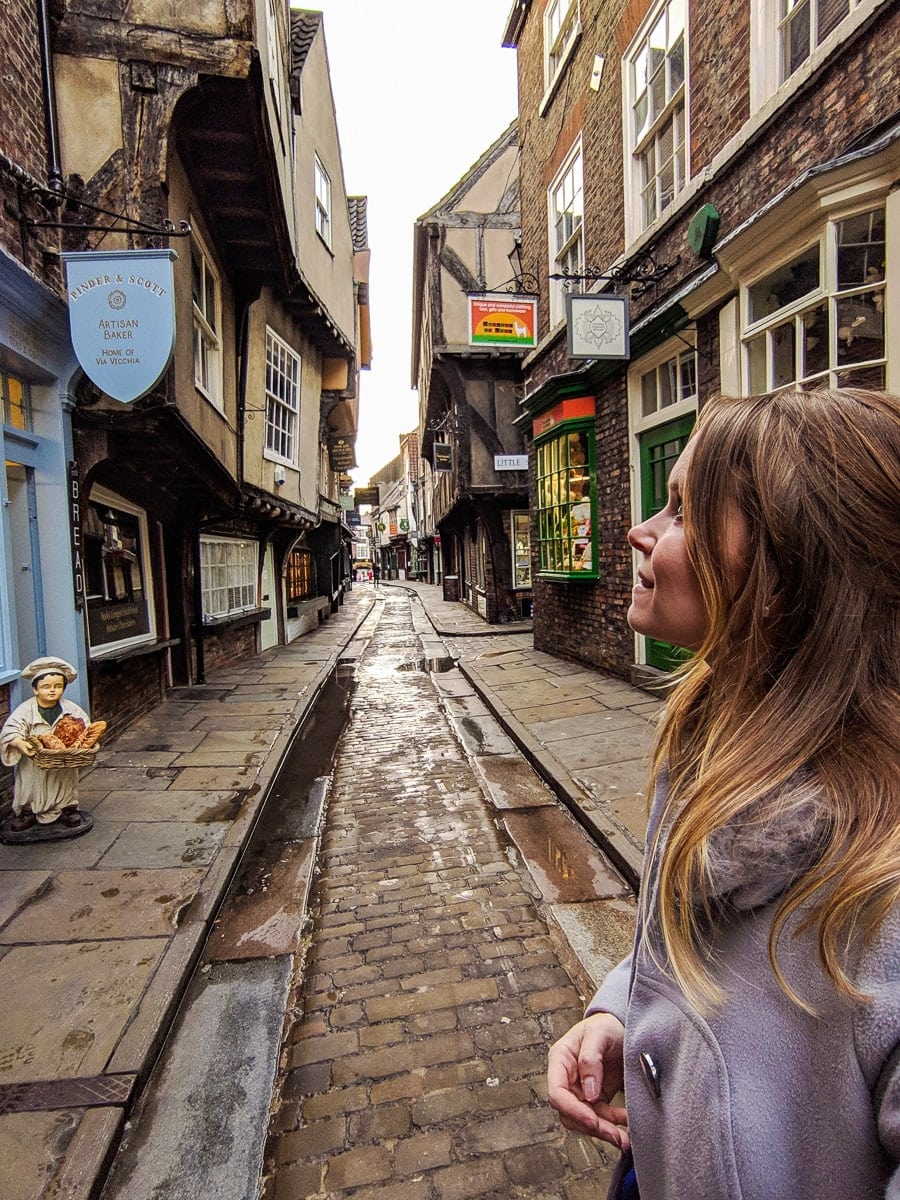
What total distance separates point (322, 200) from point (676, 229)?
30.1ft

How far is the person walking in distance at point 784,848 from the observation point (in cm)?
68

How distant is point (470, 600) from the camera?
69.0ft

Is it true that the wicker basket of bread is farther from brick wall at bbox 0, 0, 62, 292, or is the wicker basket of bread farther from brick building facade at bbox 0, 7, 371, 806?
brick wall at bbox 0, 0, 62, 292

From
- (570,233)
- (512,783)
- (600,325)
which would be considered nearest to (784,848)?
(512,783)

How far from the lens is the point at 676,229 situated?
21.0 ft

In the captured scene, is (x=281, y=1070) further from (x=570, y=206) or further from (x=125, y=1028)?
(x=570, y=206)

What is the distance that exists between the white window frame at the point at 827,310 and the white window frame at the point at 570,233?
12.4 feet

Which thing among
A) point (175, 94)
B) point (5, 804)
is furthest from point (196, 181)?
point (5, 804)

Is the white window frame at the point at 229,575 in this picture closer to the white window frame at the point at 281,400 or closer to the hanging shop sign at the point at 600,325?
the white window frame at the point at 281,400

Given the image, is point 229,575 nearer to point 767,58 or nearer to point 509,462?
point 509,462

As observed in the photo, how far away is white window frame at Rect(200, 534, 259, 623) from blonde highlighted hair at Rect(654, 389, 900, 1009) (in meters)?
9.39

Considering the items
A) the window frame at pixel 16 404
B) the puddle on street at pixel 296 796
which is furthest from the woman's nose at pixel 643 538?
the window frame at pixel 16 404

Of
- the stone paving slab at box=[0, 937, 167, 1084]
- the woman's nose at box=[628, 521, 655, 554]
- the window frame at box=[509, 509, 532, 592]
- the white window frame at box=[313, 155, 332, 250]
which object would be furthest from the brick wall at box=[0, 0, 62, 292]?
the window frame at box=[509, 509, 532, 592]

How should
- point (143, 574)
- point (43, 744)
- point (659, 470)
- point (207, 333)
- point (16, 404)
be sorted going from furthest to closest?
point (207, 333) < point (143, 574) < point (659, 470) < point (16, 404) < point (43, 744)
